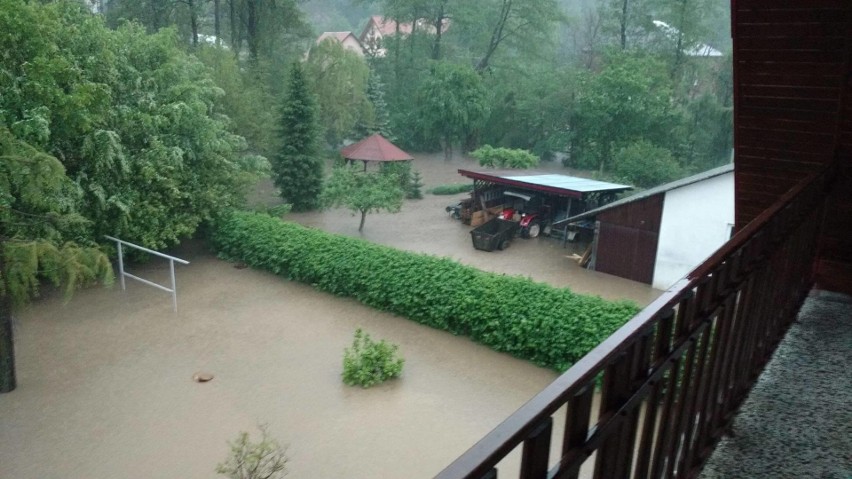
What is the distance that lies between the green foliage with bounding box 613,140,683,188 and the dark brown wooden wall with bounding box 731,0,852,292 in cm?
2015

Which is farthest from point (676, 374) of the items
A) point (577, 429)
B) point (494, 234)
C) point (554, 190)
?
point (554, 190)

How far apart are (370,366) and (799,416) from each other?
6.52m

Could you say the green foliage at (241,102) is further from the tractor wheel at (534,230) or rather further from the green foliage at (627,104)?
the green foliage at (627,104)

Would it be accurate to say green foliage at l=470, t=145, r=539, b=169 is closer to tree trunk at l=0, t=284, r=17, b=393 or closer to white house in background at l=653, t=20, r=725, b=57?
white house in background at l=653, t=20, r=725, b=57

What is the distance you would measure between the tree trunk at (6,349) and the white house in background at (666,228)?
11.5 m

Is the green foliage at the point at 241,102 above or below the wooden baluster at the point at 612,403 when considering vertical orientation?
above

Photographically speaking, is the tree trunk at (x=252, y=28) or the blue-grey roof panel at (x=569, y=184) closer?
the blue-grey roof panel at (x=569, y=184)

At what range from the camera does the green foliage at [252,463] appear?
6.04 m

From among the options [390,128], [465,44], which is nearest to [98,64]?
[390,128]

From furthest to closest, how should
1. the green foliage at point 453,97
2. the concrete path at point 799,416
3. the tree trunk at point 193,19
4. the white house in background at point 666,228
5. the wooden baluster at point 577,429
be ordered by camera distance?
the green foliage at point 453,97 < the tree trunk at point 193,19 < the white house in background at point 666,228 < the concrete path at point 799,416 < the wooden baluster at point 577,429

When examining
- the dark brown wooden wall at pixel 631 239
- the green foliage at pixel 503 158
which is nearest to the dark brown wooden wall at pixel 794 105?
the dark brown wooden wall at pixel 631 239

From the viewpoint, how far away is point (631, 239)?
14359 mm

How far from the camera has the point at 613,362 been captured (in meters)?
1.31

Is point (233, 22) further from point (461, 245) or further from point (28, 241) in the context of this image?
point (28, 241)
